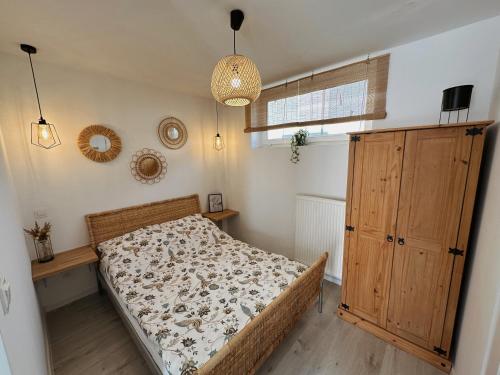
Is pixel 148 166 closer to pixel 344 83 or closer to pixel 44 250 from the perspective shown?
pixel 44 250

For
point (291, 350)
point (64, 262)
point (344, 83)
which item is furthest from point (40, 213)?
point (344, 83)

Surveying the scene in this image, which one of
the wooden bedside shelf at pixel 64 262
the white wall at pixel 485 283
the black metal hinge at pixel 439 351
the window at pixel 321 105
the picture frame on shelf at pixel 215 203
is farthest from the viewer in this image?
the picture frame on shelf at pixel 215 203

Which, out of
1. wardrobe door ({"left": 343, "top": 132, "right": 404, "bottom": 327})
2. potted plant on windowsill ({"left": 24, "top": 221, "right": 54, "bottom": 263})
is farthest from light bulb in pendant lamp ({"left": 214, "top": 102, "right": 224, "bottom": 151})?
potted plant on windowsill ({"left": 24, "top": 221, "right": 54, "bottom": 263})

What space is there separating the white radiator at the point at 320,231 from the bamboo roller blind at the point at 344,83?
2.94ft

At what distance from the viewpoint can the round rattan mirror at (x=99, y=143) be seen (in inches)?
87.6

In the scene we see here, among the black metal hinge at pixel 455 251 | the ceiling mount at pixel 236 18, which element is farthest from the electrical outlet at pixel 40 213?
the black metal hinge at pixel 455 251

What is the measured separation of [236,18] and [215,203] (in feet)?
8.26

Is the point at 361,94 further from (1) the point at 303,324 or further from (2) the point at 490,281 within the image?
(1) the point at 303,324

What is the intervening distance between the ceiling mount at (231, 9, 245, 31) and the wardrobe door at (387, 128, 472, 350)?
141 centimetres

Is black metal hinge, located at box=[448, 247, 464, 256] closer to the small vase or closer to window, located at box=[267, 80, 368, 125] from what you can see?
window, located at box=[267, 80, 368, 125]

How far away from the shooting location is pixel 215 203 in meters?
3.43

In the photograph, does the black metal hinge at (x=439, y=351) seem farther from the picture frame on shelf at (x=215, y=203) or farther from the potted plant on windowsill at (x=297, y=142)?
the picture frame on shelf at (x=215, y=203)

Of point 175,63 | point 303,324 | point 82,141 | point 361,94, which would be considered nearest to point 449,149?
point 361,94

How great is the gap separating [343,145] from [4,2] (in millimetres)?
2681
